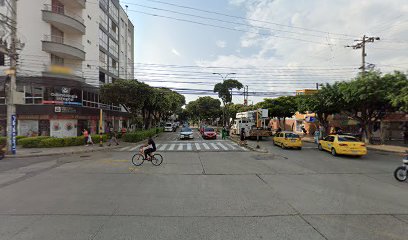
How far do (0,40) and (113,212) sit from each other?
59.8 feet

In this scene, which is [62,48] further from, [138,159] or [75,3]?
[138,159]

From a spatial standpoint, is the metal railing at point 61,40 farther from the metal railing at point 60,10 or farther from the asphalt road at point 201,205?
the asphalt road at point 201,205

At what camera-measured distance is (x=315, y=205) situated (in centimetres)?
634

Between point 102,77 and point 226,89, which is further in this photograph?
point 226,89

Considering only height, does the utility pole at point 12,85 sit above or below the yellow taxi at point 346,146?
above

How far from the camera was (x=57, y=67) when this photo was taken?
2130 centimetres

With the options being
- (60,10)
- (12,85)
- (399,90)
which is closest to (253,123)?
(399,90)

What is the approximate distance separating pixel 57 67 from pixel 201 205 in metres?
20.6

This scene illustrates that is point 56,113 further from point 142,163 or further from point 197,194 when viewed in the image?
point 197,194

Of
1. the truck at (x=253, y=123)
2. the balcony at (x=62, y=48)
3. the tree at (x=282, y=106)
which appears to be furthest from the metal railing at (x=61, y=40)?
the tree at (x=282, y=106)

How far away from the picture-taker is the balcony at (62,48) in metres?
24.6

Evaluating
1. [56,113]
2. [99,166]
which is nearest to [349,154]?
[99,166]

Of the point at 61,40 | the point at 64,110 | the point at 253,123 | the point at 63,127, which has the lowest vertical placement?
the point at 63,127

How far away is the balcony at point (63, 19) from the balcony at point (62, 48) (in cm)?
138
